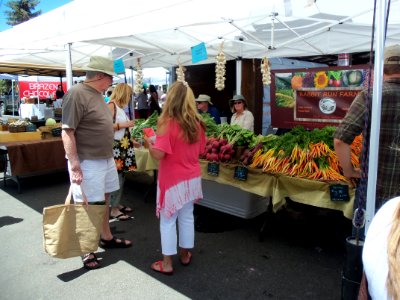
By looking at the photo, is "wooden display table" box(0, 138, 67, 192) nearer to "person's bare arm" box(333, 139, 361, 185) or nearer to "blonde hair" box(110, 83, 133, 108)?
"blonde hair" box(110, 83, 133, 108)

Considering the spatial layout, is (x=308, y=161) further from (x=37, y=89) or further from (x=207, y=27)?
(x=37, y=89)

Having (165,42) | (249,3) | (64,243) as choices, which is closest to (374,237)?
(64,243)

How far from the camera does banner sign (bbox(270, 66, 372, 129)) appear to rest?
5.09m

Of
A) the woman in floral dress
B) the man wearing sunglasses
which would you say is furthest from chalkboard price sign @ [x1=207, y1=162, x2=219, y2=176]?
the man wearing sunglasses

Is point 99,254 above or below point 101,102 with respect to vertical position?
below

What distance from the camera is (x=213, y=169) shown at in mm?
3953

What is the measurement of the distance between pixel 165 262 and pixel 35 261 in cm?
134

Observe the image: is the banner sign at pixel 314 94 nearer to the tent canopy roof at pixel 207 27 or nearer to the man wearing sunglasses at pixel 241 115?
the man wearing sunglasses at pixel 241 115

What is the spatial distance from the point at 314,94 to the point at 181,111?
3.25 m

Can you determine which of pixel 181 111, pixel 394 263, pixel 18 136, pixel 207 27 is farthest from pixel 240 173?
pixel 18 136

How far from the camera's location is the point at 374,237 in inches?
37.9

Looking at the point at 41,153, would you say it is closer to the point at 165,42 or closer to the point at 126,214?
the point at 126,214

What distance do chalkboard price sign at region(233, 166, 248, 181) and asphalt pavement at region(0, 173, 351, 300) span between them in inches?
27.6

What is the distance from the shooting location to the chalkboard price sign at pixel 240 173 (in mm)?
3660
